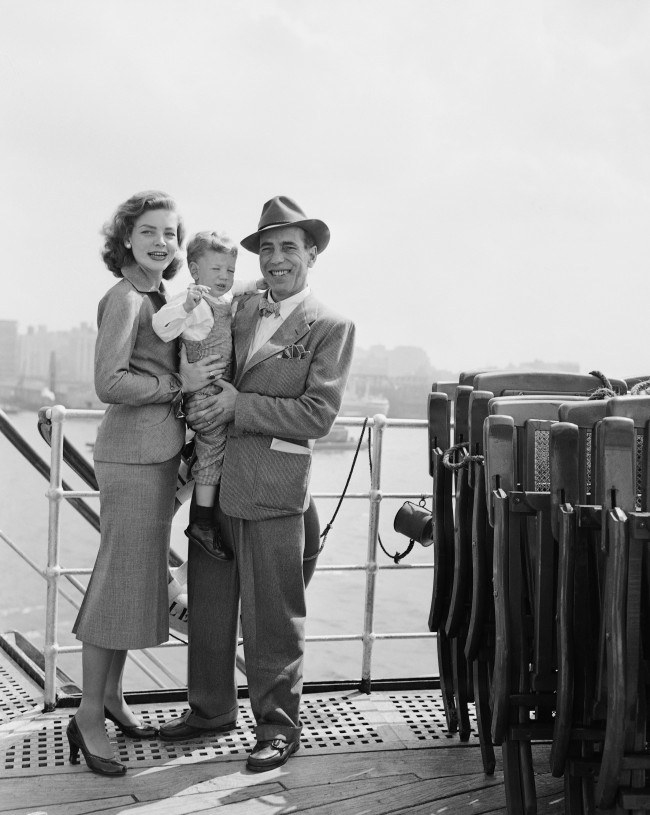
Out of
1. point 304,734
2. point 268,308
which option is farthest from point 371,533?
point 268,308

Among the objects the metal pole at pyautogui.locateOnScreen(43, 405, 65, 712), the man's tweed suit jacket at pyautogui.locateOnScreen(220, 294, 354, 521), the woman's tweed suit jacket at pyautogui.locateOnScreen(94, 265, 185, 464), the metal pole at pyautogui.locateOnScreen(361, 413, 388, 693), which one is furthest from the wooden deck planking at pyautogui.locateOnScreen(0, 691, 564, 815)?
the woman's tweed suit jacket at pyautogui.locateOnScreen(94, 265, 185, 464)

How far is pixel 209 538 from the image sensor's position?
103 inches

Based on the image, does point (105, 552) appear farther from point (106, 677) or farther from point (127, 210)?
point (127, 210)

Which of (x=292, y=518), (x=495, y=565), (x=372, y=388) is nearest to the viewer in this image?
(x=495, y=565)

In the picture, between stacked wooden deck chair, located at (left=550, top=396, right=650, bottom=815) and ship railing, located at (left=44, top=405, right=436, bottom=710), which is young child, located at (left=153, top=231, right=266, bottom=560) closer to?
ship railing, located at (left=44, top=405, right=436, bottom=710)

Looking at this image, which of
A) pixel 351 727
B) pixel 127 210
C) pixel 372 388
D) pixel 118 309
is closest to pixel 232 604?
pixel 351 727

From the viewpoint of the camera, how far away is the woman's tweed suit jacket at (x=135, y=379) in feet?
7.90

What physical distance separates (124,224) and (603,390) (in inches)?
49.7

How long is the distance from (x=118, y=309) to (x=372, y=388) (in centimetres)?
3256

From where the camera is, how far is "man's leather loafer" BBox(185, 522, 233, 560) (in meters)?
2.62

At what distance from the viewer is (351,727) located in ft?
9.14

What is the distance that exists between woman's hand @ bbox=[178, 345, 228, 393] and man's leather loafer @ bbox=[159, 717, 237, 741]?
0.92 metres

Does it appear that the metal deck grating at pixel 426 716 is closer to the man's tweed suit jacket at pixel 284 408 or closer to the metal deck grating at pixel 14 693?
the man's tweed suit jacket at pixel 284 408

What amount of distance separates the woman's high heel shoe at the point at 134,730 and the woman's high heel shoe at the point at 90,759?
0.65 feet
